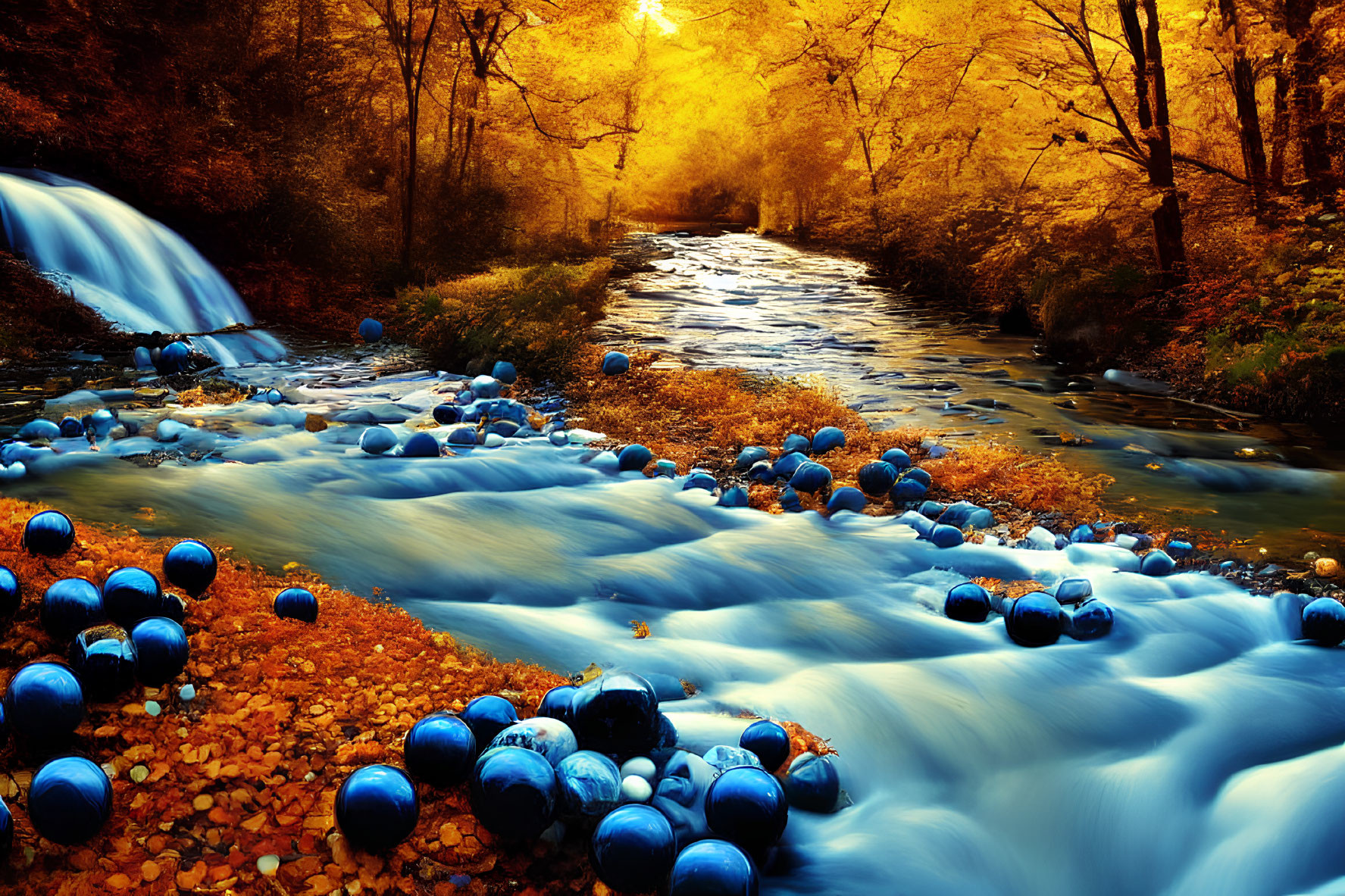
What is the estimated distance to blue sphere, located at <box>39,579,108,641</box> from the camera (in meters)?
2.56

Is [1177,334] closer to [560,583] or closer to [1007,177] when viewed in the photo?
[1007,177]

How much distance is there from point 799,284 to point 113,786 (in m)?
14.2

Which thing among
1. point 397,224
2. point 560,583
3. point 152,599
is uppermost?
point 397,224

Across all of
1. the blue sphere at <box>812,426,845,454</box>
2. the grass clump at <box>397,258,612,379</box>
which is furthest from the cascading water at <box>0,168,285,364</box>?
the blue sphere at <box>812,426,845,454</box>

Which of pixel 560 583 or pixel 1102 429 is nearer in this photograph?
pixel 560 583

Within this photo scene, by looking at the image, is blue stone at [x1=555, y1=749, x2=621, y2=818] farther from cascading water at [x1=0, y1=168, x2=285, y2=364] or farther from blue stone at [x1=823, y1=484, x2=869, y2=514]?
cascading water at [x1=0, y1=168, x2=285, y2=364]

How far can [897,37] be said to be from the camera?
54.1 ft

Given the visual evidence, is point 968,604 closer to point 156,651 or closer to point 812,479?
point 812,479

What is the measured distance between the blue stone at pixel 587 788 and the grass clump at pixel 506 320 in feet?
19.9

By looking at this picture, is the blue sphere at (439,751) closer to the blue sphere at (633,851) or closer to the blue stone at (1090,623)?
the blue sphere at (633,851)

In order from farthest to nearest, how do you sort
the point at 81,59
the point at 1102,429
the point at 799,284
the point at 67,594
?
the point at 799,284 → the point at 81,59 → the point at 1102,429 → the point at 67,594

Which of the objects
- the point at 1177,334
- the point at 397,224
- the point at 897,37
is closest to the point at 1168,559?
the point at 1177,334

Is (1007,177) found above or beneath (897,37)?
beneath

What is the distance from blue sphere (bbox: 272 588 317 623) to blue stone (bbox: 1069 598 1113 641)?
2973 mm
